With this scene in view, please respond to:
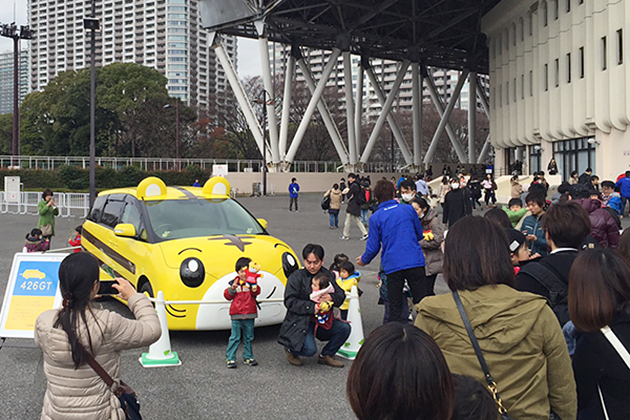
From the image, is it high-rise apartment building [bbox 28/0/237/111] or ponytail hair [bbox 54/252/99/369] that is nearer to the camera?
ponytail hair [bbox 54/252/99/369]

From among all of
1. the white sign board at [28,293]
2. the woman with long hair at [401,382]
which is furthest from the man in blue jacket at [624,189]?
the woman with long hair at [401,382]

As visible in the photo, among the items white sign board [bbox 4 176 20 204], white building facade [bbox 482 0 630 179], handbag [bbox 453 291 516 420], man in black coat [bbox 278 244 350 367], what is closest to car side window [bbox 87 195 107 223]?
man in black coat [bbox 278 244 350 367]

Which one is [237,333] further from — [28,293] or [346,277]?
[28,293]

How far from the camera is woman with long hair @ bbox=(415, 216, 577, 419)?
262 centimetres

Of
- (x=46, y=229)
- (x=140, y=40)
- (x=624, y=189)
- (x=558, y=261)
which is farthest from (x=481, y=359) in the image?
(x=140, y=40)

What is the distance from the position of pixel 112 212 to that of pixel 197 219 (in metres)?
1.73

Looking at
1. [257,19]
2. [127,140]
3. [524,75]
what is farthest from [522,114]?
[127,140]

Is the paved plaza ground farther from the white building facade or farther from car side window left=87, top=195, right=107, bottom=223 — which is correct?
the white building facade

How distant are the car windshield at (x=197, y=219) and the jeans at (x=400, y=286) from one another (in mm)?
2662

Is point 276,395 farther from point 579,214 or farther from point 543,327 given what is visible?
point 543,327

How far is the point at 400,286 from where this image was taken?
675 centimetres

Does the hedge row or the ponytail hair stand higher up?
the hedge row

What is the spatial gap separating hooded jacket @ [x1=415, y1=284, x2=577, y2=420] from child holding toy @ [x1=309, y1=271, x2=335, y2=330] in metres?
3.40

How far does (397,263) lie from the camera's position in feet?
21.6
